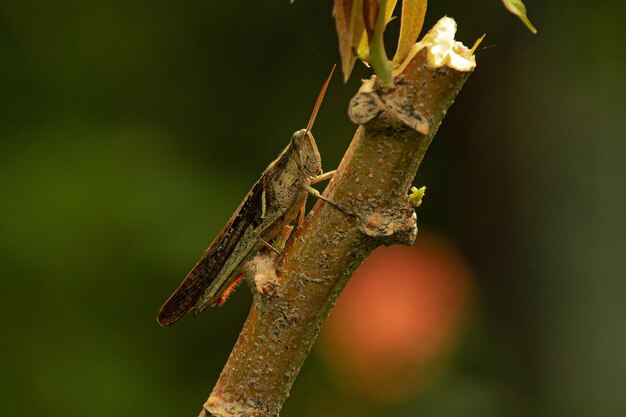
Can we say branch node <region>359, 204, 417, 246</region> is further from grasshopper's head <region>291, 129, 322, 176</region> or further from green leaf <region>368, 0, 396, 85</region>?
grasshopper's head <region>291, 129, 322, 176</region>

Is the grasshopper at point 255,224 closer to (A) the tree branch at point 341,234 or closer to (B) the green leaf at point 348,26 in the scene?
(A) the tree branch at point 341,234

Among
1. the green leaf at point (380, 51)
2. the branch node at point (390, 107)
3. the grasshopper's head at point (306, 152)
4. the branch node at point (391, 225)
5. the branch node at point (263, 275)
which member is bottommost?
the branch node at point (263, 275)

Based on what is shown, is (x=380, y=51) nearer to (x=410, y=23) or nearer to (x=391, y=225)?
(x=410, y=23)

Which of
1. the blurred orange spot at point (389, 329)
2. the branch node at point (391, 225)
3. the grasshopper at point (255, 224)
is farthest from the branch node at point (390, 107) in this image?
the blurred orange spot at point (389, 329)

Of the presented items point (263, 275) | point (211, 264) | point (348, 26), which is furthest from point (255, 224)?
point (348, 26)

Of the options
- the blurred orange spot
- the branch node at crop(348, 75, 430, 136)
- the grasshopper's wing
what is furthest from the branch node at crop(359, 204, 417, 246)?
the blurred orange spot

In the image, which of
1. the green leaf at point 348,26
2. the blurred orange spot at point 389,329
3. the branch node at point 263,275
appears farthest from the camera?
the blurred orange spot at point 389,329
